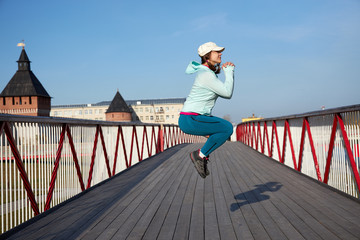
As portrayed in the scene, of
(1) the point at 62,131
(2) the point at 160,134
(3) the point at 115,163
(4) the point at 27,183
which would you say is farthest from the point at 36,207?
(2) the point at 160,134

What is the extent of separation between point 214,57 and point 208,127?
725 millimetres

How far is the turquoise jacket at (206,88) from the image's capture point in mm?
3646

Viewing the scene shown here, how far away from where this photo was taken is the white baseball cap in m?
3.77

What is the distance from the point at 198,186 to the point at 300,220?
2747 mm

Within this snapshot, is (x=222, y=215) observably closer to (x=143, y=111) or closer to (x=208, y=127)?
(x=208, y=127)

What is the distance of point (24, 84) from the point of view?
79188 millimetres

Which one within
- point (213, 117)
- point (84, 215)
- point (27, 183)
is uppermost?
point (213, 117)

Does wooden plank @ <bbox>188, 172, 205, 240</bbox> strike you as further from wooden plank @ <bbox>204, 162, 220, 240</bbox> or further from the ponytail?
the ponytail

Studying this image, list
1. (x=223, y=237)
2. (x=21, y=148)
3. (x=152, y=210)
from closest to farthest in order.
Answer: (x=223, y=237) < (x=21, y=148) < (x=152, y=210)

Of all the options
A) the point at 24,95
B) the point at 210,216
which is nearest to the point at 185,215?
the point at 210,216

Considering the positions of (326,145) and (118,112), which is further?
(118,112)

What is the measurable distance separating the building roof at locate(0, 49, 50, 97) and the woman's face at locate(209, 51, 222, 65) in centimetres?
8015

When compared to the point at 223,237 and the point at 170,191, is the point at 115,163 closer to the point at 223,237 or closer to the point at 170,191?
the point at 170,191

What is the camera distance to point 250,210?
14.8 ft
